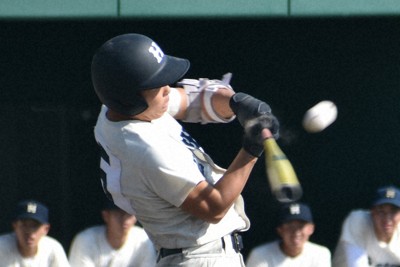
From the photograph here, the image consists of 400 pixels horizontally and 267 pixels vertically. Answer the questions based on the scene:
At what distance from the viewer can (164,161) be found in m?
4.03

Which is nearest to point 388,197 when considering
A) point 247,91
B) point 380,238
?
point 380,238

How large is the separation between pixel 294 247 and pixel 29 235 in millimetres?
1507

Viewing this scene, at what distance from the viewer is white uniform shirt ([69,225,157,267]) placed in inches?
282

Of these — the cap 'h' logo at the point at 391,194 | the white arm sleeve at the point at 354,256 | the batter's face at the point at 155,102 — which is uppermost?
the cap 'h' logo at the point at 391,194

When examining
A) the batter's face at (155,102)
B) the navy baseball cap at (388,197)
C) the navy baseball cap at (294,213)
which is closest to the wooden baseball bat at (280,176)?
the batter's face at (155,102)

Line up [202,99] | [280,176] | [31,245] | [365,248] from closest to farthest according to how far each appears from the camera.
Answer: [280,176] < [202,99] < [31,245] < [365,248]

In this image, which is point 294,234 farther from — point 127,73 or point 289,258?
point 127,73

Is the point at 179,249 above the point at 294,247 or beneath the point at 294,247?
beneath

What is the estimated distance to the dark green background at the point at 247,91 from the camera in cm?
816

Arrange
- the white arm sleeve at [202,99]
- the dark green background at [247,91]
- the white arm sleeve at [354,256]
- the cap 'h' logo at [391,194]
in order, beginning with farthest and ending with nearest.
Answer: the dark green background at [247,91] → the cap 'h' logo at [391,194] → the white arm sleeve at [354,256] → the white arm sleeve at [202,99]

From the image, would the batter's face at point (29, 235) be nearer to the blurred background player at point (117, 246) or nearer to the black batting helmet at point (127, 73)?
the blurred background player at point (117, 246)

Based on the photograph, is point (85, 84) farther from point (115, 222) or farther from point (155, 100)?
point (155, 100)

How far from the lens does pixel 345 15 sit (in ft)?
24.9

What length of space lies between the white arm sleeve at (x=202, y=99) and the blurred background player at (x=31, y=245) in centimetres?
280
